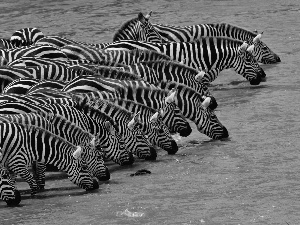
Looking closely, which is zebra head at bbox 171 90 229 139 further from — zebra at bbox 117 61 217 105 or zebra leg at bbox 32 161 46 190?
zebra leg at bbox 32 161 46 190

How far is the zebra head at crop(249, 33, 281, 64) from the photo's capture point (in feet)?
81.2

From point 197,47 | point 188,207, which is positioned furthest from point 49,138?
point 197,47

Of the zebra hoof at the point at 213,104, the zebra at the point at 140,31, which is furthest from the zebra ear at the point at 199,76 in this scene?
the zebra at the point at 140,31

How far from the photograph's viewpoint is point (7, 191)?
15.3m

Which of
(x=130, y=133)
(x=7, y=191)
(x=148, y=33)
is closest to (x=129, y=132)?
(x=130, y=133)

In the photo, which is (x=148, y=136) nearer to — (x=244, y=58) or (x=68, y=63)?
(x=68, y=63)

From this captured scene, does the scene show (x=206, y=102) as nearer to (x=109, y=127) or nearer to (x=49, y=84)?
(x=109, y=127)

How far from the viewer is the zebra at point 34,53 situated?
22.1m

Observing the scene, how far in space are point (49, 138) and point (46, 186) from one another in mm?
825

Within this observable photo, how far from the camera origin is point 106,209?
15.0m

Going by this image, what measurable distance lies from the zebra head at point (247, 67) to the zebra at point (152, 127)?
482 cm

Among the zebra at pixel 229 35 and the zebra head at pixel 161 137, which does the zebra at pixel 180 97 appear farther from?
the zebra at pixel 229 35

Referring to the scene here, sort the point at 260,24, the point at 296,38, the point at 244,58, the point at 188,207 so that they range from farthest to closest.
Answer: the point at 260,24, the point at 296,38, the point at 244,58, the point at 188,207

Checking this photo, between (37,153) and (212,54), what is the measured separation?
7279mm
